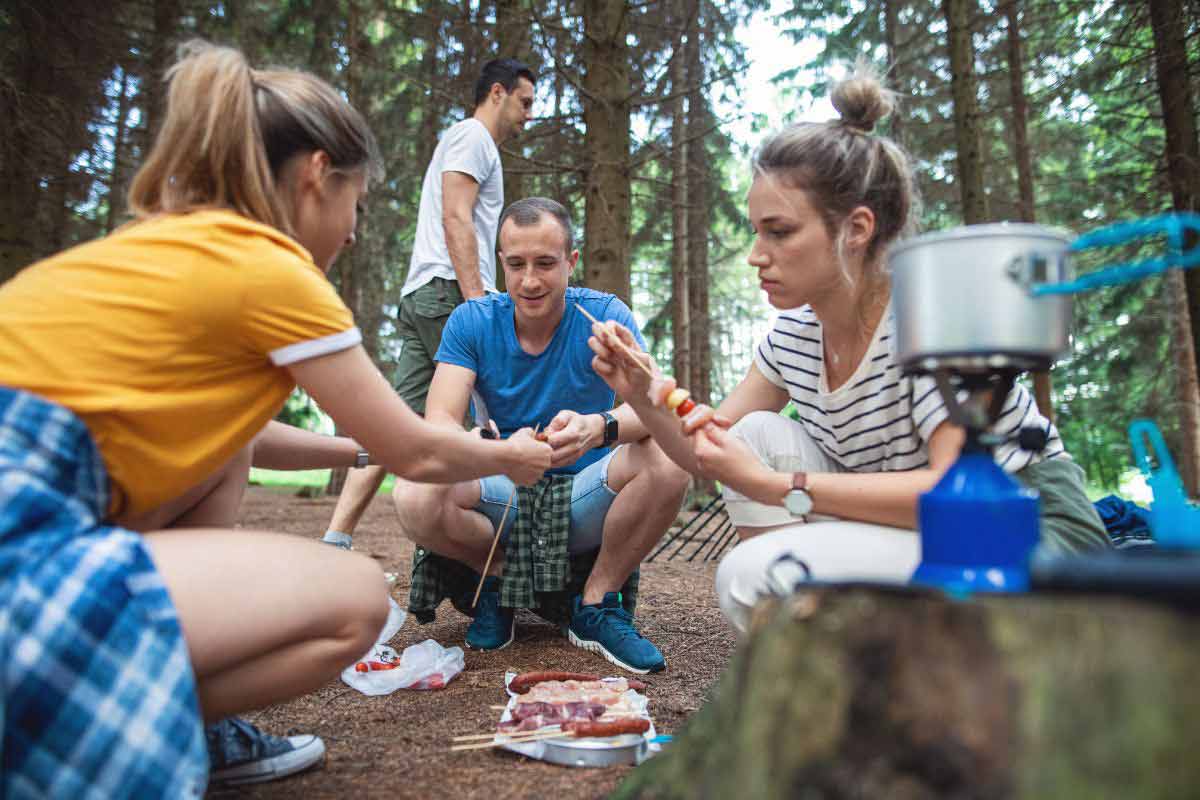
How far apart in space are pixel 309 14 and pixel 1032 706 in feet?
36.3

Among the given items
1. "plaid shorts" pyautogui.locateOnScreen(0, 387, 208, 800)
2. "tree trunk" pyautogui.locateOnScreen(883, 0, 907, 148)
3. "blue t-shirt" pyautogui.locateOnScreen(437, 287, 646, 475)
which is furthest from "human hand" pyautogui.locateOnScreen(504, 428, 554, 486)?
"tree trunk" pyautogui.locateOnScreen(883, 0, 907, 148)

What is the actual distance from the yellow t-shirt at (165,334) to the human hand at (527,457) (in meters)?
0.74

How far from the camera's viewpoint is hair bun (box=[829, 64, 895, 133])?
7.41ft

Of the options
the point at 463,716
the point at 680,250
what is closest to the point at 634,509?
the point at 463,716

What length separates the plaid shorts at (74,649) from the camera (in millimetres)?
1298

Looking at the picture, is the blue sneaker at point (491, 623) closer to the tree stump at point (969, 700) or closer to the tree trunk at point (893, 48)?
the tree stump at point (969, 700)

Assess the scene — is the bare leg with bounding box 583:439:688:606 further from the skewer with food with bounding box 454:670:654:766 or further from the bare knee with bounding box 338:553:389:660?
the bare knee with bounding box 338:553:389:660

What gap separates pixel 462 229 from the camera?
4.18 metres

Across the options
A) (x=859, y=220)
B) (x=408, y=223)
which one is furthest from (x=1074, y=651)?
(x=408, y=223)

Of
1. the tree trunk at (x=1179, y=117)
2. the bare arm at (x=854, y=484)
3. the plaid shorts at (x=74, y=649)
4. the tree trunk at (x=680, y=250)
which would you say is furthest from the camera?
the tree trunk at (x=680, y=250)

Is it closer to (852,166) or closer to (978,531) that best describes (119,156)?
(852,166)

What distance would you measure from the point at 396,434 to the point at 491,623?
153cm

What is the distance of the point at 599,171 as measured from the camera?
5.47m

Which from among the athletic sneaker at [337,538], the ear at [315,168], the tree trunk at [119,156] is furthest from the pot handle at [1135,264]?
the tree trunk at [119,156]
